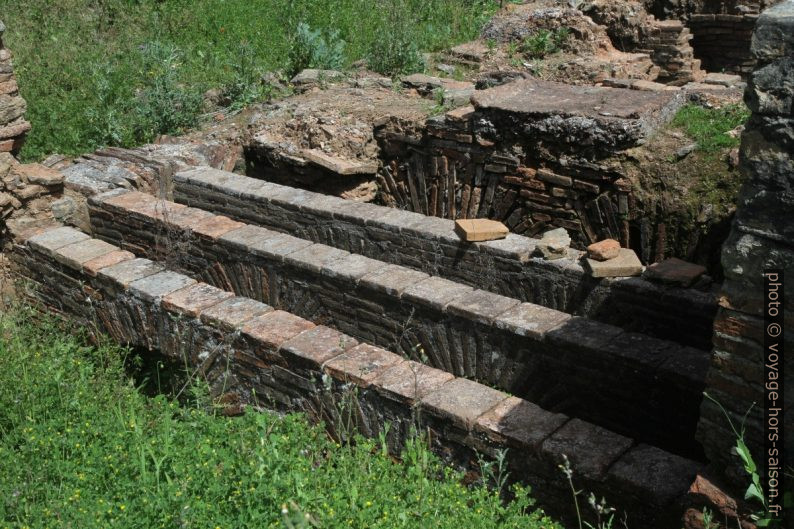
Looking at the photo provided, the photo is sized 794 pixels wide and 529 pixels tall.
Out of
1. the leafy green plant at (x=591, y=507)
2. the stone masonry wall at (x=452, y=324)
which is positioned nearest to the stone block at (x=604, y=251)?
the stone masonry wall at (x=452, y=324)

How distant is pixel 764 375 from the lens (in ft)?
9.05

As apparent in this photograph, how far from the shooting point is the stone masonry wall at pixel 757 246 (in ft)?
8.42

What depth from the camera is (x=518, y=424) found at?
356cm

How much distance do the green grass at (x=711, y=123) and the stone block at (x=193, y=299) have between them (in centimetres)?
328

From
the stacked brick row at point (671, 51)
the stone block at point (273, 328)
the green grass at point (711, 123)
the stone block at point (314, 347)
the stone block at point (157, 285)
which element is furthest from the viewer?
the stacked brick row at point (671, 51)

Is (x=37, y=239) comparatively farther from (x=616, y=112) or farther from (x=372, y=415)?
(x=616, y=112)

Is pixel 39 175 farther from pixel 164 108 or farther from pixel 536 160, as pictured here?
pixel 536 160

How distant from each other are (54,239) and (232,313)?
5.84ft

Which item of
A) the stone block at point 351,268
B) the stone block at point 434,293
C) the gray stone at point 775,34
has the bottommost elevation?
the stone block at point 434,293

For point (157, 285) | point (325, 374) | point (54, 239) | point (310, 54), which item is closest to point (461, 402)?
point (325, 374)

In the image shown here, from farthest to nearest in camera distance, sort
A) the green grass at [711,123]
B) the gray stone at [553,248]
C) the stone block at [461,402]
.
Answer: the green grass at [711,123] < the gray stone at [553,248] < the stone block at [461,402]

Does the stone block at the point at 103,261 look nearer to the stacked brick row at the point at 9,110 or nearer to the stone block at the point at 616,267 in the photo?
the stacked brick row at the point at 9,110

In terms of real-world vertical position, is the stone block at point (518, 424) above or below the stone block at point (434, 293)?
below

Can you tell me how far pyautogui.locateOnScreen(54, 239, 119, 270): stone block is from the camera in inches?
208
